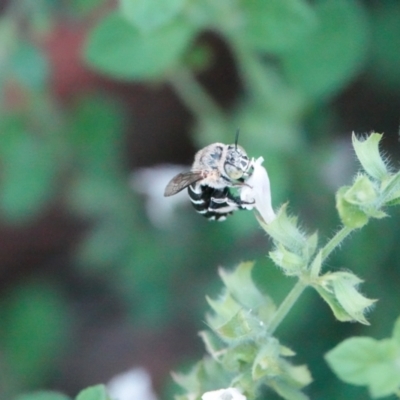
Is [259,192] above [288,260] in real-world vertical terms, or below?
above

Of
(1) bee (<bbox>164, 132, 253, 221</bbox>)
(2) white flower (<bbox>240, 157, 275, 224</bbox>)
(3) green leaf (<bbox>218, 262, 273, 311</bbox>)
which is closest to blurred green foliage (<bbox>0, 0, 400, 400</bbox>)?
(1) bee (<bbox>164, 132, 253, 221</bbox>)

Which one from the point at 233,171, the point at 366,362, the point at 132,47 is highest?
the point at 132,47

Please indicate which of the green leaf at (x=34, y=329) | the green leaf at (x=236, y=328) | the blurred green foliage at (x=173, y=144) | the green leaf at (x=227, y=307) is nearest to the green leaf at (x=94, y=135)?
the blurred green foliage at (x=173, y=144)

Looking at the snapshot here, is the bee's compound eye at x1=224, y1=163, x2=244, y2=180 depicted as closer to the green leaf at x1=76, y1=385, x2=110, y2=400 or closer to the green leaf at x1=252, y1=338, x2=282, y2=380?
the green leaf at x1=252, y1=338, x2=282, y2=380

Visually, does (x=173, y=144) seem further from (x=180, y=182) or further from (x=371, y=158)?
(x=371, y=158)

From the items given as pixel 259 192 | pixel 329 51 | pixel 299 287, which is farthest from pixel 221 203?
pixel 329 51

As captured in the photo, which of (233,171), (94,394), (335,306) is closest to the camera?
(335,306)
